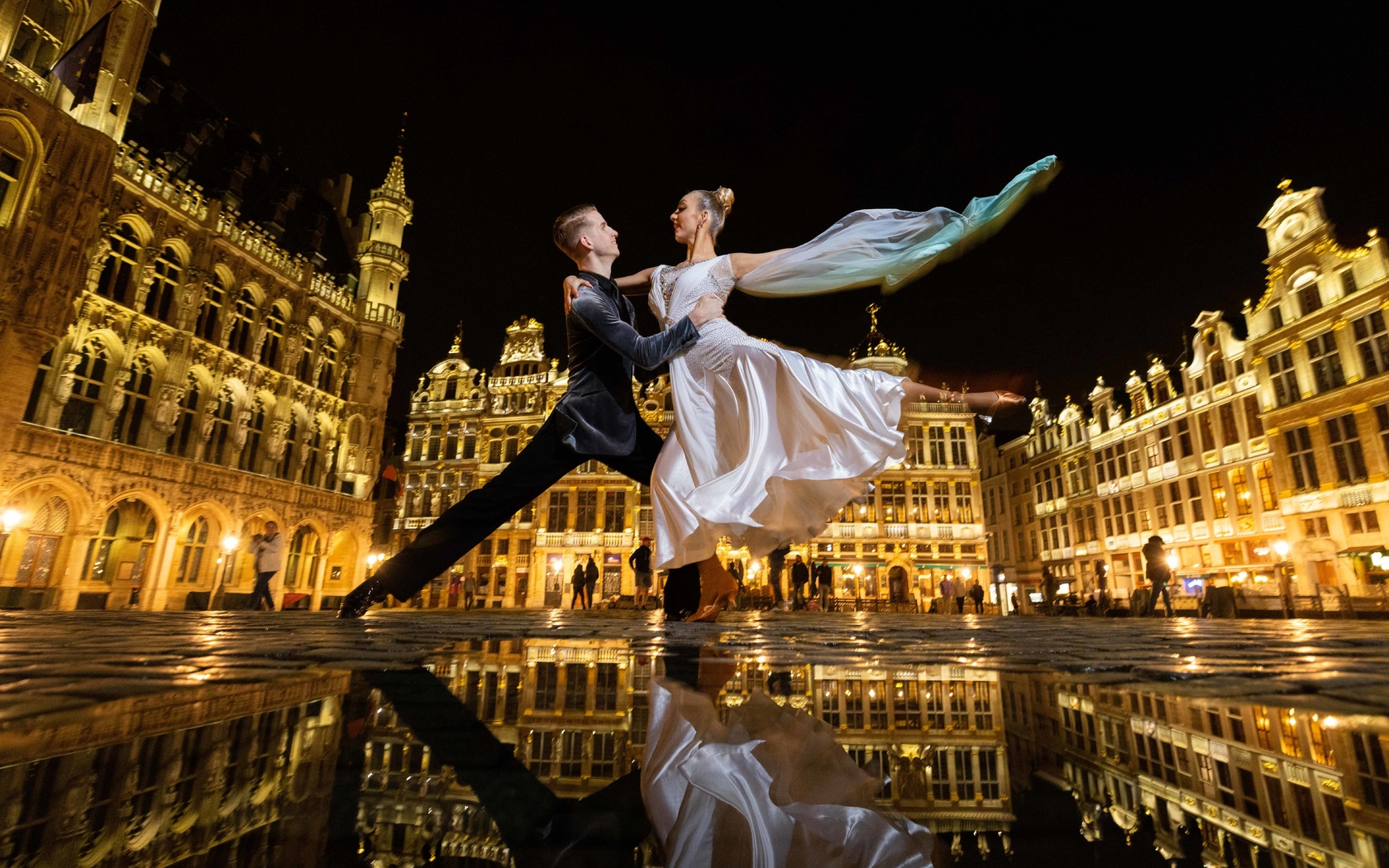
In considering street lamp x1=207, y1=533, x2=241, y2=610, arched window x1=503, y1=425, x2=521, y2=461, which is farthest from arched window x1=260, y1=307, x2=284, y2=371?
arched window x1=503, y1=425, x2=521, y2=461

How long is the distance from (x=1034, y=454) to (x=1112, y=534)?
8716 millimetres

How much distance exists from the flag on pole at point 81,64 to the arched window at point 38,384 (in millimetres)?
5846

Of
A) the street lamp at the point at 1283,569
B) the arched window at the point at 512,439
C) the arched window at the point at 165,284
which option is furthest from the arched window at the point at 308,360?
the street lamp at the point at 1283,569

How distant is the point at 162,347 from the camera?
1895 centimetres

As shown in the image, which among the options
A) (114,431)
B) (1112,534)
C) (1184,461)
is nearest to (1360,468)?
(1184,461)

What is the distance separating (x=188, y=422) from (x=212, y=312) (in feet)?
Answer: 11.8

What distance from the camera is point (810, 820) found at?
2.06 ft

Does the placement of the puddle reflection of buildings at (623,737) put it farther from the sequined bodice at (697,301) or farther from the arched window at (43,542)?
the arched window at (43,542)

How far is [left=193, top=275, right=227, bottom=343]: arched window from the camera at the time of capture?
20.5 m

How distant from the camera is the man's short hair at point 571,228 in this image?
3733 millimetres

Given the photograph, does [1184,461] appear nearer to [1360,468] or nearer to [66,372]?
[1360,468]

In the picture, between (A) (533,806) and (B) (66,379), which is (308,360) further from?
(A) (533,806)

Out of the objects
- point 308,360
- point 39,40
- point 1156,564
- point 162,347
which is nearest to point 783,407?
point 1156,564

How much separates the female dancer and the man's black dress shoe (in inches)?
51.9
